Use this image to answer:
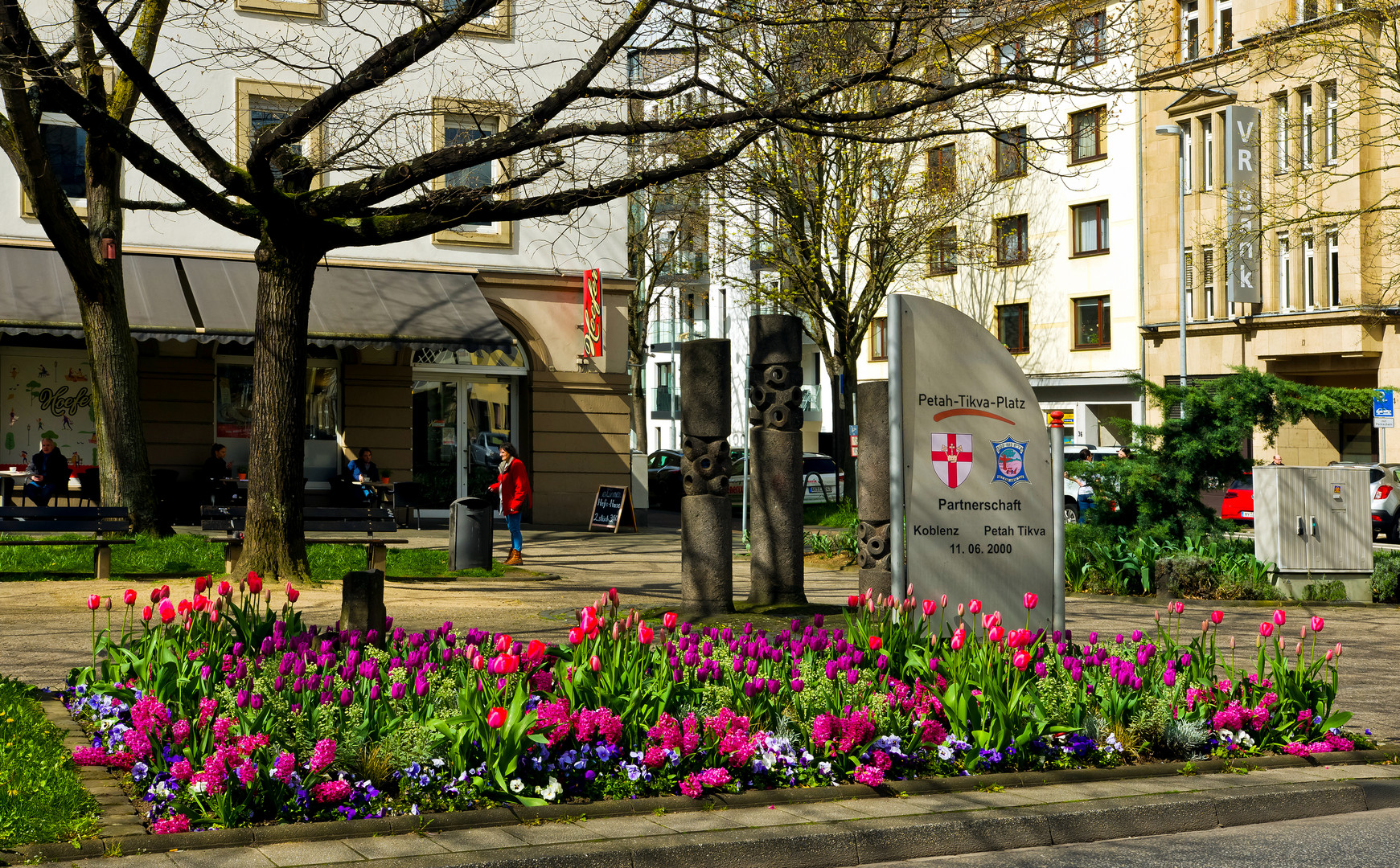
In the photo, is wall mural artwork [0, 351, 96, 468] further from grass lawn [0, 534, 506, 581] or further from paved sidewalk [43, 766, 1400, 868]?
paved sidewalk [43, 766, 1400, 868]

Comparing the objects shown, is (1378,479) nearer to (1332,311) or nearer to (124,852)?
(1332,311)

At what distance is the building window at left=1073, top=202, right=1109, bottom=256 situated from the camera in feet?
148

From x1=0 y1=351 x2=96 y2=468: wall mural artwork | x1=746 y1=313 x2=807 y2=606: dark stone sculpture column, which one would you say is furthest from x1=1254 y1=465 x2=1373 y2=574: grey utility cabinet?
x1=0 y1=351 x2=96 y2=468: wall mural artwork

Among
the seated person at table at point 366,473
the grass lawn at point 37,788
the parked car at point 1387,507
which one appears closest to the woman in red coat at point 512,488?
the seated person at table at point 366,473

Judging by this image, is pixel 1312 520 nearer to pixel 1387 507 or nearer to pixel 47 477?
pixel 1387 507

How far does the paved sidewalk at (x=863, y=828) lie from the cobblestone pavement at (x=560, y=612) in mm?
1872

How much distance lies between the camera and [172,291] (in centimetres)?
2247

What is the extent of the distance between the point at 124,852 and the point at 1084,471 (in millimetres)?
13977

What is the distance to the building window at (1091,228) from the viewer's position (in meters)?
45.1

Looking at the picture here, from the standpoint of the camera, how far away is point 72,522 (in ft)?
49.0

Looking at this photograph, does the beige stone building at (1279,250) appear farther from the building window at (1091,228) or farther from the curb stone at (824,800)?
the curb stone at (824,800)

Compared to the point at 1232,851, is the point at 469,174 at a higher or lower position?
higher

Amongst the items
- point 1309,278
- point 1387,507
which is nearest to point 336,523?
point 1387,507

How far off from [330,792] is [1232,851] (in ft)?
11.9
